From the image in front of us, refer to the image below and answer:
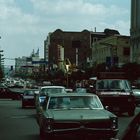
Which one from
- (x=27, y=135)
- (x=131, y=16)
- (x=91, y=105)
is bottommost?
(x=27, y=135)

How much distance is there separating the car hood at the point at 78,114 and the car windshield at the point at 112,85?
14.1m

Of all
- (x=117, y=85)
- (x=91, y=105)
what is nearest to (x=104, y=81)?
(x=117, y=85)

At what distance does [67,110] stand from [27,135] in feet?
11.9

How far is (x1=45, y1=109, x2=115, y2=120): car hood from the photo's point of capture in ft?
46.9

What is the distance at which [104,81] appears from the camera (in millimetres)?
29328

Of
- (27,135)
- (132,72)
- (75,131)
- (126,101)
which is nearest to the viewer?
(75,131)

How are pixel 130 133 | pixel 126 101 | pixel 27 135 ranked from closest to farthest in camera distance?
pixel 130 133 → pixel 27 135 → pixel 126 101

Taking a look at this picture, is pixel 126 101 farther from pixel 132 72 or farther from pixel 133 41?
pixel 133 41

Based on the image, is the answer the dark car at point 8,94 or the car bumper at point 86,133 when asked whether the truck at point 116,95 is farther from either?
the dark car at point 8,94

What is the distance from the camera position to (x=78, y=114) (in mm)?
14570

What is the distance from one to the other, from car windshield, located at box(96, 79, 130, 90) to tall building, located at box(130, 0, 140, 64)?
64868 mm

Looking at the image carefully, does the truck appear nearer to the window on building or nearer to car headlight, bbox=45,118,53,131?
car headlight, bbox=45,118,53,131

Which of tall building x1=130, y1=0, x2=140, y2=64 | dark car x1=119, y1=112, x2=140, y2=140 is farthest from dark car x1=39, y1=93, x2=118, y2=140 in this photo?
tall building x1=130, y1=0, x2=140, y2=64

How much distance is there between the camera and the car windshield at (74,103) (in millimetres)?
15586
